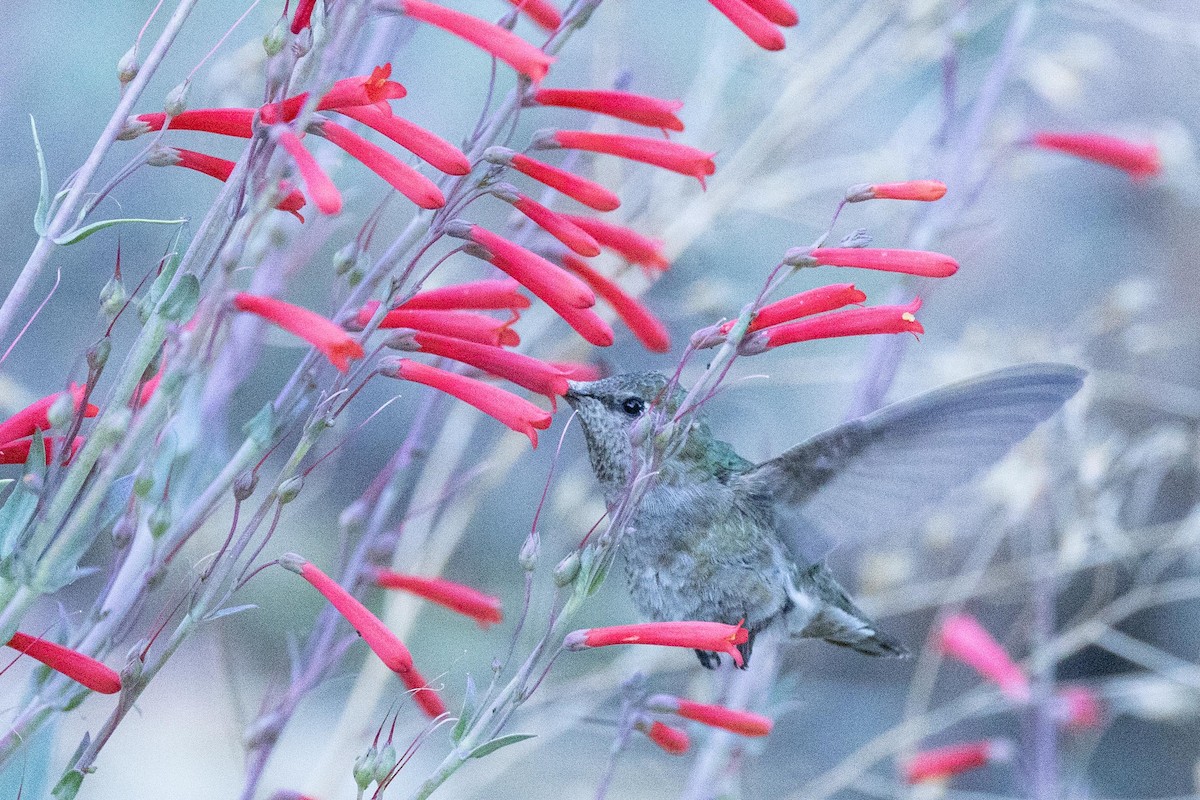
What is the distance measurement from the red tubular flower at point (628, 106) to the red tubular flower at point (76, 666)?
96 centimetres

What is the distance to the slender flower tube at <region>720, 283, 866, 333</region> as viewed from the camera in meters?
1.62


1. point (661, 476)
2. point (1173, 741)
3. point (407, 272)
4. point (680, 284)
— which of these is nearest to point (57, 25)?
point (680, 284)

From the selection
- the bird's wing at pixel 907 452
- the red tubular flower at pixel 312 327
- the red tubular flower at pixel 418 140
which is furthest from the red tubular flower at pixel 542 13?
the bird's wing at pixel 907 452

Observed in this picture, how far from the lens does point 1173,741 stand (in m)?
6.21

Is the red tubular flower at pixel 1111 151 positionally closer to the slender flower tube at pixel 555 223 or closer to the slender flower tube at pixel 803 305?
the slender flower tube at pixel 803 305

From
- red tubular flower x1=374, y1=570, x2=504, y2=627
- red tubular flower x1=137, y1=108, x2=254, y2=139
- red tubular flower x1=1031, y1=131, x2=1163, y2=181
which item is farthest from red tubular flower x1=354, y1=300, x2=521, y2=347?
red tubular flower x1=1031, y1=131, x2=1163, y2=181

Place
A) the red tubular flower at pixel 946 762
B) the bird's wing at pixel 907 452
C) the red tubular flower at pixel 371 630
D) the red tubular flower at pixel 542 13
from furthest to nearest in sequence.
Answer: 1. the red tubular flower at pixel 946 762
2. the bird's wing at pixel 907 452
3. the red tubular flower at pixel 542 13
4. the red tubular flower at pixel 371 630

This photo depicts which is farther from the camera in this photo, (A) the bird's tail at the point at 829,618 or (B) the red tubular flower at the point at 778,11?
(A) the bird's tail at the point at 829,618

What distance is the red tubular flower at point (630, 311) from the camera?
1959 millimetres

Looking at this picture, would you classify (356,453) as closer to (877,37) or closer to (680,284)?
(680,284)

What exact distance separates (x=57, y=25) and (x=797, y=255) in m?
4.16

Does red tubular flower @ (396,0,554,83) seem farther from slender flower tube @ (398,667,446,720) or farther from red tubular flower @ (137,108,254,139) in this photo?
slender flower tube @ (398,667,446,720)

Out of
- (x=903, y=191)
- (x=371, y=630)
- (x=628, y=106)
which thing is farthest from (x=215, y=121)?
(x=903, y=191)

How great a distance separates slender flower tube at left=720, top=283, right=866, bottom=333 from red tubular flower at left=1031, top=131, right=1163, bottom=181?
2184 millimetres
